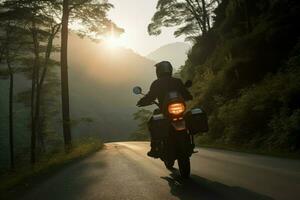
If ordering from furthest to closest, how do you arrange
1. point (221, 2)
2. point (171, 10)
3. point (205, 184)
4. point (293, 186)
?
point (171, 10)
point (221, 2)
point (205, 184)
point (293, 186)

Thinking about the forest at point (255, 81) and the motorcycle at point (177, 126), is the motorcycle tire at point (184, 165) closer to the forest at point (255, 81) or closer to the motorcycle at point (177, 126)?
the motorcycle at point (177, 126)

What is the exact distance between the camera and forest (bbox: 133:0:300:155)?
658 inches

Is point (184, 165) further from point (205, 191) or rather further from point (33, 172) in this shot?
point (33, 172)

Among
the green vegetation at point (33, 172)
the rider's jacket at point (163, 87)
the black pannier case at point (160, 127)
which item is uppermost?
the rider's jacket at point (163, 87)

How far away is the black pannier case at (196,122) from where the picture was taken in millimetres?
8172

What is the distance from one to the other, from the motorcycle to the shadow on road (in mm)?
436

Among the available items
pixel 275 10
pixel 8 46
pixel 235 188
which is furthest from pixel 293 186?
pixel 8 46

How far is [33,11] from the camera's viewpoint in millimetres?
26625

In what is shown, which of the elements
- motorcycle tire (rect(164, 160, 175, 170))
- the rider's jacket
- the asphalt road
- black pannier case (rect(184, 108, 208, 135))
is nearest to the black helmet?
the rider's jacket

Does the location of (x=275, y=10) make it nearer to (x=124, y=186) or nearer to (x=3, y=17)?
(x=3, y=17)

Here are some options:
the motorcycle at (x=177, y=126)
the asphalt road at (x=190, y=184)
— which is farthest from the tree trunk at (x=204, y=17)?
the motorcycle at (x=177, y=126)

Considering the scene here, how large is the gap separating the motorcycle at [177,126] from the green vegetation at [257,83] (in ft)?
21.3

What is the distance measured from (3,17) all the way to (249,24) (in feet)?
43.7

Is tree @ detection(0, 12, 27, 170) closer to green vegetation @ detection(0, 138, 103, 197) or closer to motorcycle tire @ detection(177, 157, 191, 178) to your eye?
green vegetation @ detection(0, 138, 103, 197)
